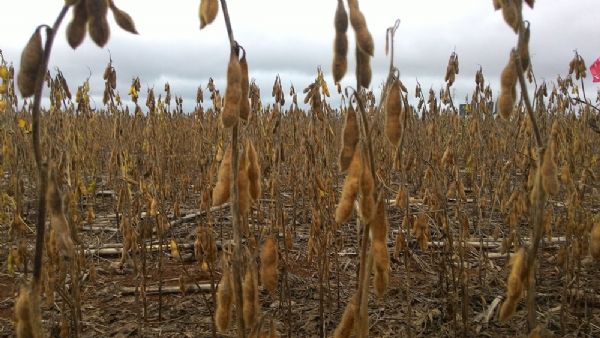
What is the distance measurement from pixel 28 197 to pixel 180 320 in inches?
156

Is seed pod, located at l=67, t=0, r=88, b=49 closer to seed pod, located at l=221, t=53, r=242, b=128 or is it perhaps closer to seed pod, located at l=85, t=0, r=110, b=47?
seed pod, located at l=85, t=0, r=110, b=47

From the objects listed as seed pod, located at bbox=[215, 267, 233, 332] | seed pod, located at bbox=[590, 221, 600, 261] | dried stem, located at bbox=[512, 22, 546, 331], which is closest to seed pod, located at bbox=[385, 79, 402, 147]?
dried stem, located at bbox=[512, 22, 546, 331]

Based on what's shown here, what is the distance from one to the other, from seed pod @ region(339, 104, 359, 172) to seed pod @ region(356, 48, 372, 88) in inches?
3.1

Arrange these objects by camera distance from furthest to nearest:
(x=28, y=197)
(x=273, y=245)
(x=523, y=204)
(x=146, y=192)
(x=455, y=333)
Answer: (x=28, y=197) → (x=146, y=192) → (x=523, y=204) → (x=455, y=333) → (x=273, y=245)

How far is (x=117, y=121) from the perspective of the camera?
3.58m

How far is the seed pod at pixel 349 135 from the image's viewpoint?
49.4 inches

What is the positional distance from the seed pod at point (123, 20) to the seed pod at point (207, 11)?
0.61 ft

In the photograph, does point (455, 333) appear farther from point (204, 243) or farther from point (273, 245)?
point (273, 245)

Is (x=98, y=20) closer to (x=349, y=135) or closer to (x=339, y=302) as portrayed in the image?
(x=349, y=135)

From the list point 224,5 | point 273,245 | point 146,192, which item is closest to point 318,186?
point 146,192

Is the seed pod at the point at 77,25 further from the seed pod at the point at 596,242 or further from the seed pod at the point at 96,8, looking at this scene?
the seed pod at the point at 596,242

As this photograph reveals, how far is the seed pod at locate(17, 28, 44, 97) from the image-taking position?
108cm

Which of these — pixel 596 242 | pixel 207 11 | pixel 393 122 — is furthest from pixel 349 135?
pixel 596 242

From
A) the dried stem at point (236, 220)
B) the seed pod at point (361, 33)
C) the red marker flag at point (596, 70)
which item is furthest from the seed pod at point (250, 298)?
the red marker flag at point (596, 70)
